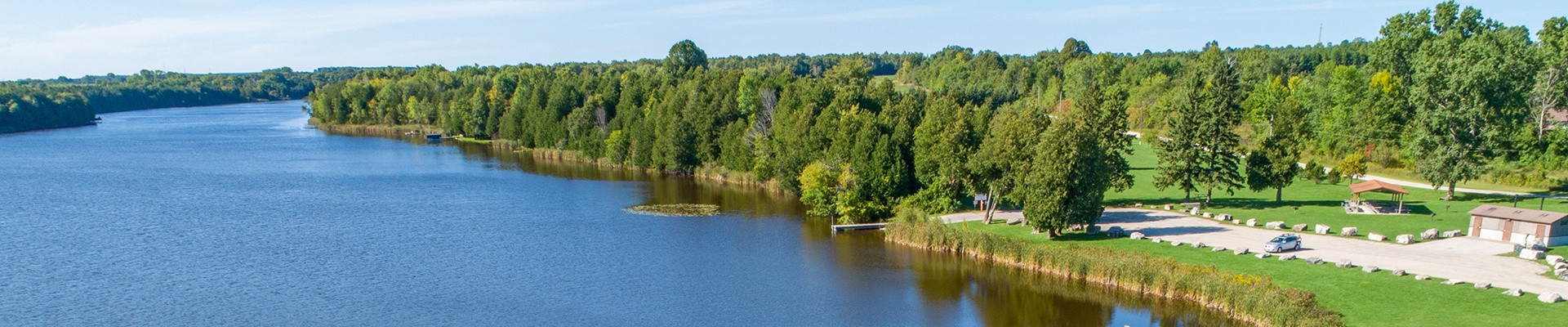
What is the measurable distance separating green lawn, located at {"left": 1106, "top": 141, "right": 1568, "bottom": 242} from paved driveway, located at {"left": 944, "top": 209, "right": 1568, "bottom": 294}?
255 centimetres

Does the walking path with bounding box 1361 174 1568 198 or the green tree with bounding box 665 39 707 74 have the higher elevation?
the green tree with bounding box 665 39 707 74

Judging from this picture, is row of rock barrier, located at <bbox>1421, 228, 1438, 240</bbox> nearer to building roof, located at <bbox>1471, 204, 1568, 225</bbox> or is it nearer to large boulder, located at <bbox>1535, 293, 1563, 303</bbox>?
building roof, located at <bbox>1471, 204, 1568, 225</bbox>

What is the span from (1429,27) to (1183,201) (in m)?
30.6

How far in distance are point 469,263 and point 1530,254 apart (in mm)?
49372

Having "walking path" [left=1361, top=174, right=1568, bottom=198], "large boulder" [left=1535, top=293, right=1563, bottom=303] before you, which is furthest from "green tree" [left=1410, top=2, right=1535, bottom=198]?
"large boulder" [left=1535, top=293, right=1563, bottom=303]

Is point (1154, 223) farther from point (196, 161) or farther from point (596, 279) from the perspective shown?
point (196, 161)

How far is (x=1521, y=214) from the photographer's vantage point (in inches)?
1966

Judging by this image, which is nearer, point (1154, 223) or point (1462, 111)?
point (1154, 223)

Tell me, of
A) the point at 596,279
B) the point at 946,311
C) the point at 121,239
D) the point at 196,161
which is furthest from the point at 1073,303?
the point at 196,161

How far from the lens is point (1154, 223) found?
57.2 m

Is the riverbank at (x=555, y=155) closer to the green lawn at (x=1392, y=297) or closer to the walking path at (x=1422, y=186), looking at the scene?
the green lawn at (x=1392, y=297)

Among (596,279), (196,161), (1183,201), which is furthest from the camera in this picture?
(196,161)

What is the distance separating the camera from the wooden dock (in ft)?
205

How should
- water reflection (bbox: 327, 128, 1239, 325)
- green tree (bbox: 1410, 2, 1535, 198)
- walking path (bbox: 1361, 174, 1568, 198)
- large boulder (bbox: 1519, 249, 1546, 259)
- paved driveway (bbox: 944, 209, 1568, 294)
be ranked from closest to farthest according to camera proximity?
water reflection (bbox: 327, 128, 1239, 325) → paved driveway (bbox: 944, 209, 1568, 294) → large boulder (bbox: 1519, 249, 1546, 259) → green tree (bbox: 1410, 2, 1535, 198) → walking path (bbox: 1361, 174, 1568, 198)
